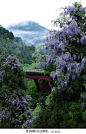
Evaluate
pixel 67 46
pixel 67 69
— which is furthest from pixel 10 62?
pixel 67 69

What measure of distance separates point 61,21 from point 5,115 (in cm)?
936

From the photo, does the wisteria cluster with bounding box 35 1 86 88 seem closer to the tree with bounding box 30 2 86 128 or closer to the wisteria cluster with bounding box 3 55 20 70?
the tree with bounding box 30 2 86 128

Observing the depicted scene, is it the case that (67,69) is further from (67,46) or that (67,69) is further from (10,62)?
(10,62)

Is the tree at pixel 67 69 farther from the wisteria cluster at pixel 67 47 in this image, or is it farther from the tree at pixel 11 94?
the tree at pixel 11 94

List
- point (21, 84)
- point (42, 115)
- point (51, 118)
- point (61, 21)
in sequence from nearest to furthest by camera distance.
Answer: point (51, 118) → point (42, 115) → point (61, 21) → point (21, 84)

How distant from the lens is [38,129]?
6.51 m

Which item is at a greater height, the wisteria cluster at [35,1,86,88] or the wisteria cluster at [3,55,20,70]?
the wisteria cluster at [35,1,86,88]

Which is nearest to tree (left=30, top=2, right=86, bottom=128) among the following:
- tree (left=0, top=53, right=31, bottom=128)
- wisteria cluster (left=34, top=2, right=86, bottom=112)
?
wisteria cluster (left=34, top=2, right=86, bottom=112)

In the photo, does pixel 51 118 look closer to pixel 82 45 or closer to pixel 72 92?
pixel 72 92

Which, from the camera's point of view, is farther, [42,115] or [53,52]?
[53,52]

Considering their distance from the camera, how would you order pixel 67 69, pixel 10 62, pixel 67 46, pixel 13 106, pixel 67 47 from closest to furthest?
pixel 67 69
pixel 67 47
pixel 67 46
pixel 13 106
pixel 10 62

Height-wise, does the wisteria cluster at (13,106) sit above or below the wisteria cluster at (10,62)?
below

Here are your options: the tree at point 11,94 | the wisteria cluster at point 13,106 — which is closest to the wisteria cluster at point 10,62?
the tree at point 11,94

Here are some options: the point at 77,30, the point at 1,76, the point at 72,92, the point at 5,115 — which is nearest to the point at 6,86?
the point at 1,76
